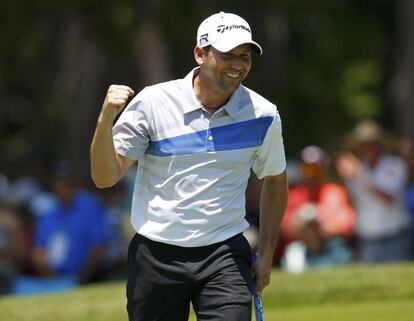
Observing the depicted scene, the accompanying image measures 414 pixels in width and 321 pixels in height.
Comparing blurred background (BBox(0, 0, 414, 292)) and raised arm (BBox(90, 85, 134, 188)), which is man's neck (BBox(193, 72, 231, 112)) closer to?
raised arm (BBox(90, 85, 134, 188))

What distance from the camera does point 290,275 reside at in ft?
39.8

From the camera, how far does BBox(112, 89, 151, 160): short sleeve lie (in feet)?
22.0

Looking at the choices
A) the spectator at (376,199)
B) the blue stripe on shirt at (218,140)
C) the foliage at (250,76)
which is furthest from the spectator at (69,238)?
the blue stripe on shirt at (218,140)

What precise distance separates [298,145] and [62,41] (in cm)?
744

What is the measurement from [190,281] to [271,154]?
2.66 feet

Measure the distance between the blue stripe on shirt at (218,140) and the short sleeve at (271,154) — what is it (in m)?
0.03

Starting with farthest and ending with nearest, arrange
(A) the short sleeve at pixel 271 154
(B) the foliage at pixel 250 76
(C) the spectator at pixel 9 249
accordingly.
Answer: (B) the foliage at pixel 250 76
(C) the spectator at pixel 9 249
(A) the short sleeve at pixel 271 154

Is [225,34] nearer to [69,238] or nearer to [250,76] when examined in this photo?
[69,238]

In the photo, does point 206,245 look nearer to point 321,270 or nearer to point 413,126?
point 321,270

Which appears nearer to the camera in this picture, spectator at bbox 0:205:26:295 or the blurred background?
spectator at bbox 0:205:26:295

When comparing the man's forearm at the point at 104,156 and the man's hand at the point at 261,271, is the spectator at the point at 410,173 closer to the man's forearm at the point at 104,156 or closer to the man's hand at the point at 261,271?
the man's hand at the point at 261,271

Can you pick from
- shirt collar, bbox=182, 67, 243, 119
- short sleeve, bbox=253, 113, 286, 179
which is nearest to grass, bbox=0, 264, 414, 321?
short sleeve, bbox=253, 113, 286, 179

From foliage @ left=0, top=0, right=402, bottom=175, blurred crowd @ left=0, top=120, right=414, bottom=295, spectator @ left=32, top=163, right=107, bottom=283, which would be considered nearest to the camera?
blurred crowd @ left=0, top=120, right=414, bottom=295

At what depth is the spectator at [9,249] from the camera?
47.7 ft
